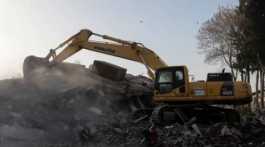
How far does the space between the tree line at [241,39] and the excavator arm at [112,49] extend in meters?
9.16

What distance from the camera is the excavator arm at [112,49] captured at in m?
23.5

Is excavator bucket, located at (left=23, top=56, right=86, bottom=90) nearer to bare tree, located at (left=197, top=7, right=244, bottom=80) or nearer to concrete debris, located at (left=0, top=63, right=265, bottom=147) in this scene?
concrete debris, located at (left=0, top=63, right=265, bottom=147)

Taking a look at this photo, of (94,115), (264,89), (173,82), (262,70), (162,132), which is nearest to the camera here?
(162,132)

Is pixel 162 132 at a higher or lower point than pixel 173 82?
lower

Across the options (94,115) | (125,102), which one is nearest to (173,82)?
(94,115)

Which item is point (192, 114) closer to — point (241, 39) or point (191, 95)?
point (191, 95)

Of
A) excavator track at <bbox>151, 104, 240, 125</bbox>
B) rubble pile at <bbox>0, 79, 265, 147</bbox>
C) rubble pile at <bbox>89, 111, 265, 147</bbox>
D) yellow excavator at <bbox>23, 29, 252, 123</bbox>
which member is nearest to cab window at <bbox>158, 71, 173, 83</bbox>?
yellow excavator at <bbox>23, 29, 252, 123</bbox>

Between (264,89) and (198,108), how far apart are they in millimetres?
19299

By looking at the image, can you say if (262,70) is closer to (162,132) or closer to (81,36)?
(81,36)

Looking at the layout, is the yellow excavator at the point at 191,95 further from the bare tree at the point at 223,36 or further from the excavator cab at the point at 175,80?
the bare tree at the point at 223,36

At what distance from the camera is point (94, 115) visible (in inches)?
805

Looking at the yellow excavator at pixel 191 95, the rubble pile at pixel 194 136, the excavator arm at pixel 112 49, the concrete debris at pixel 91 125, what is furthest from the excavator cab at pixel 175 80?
the excavator arm at pixel 112 49

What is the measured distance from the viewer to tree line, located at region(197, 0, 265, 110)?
2966 cm

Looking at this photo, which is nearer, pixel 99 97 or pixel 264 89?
pixel 99 97
